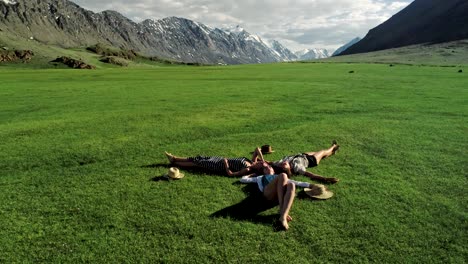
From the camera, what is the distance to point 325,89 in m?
35.3

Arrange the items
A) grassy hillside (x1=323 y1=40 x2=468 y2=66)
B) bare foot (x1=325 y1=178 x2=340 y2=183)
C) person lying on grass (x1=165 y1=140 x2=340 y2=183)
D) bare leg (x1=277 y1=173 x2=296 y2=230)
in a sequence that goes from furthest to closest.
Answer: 1. grassy hillside (x1=323 y1=40 x2=468 y2=66)
2. person lying on grass (x1=165 y1=140 x2=340 y2=183)
3. bare foot (x1=325 y1=178 x2=340 y2=183)
4. bare leg (x1=277 y1=173 x2=296 y2=230)

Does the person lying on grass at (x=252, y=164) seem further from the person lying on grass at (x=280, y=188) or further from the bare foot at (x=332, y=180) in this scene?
the person lying on grass at (x=280, y=188)

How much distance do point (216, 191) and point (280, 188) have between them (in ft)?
6.79

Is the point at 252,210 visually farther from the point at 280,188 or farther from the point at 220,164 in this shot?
the point at 220,164

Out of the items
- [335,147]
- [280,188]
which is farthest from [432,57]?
[280,188]

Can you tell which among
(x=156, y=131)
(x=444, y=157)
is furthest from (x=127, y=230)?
(x=444, y=157)

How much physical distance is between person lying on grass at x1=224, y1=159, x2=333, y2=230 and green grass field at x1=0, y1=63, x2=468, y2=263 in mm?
316

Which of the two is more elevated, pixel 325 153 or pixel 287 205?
pixel 325 153

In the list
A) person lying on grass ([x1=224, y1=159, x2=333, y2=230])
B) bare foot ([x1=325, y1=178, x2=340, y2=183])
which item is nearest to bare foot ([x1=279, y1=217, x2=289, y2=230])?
person lying on grass ([x1=224, y1=159, x2=333, y2=230])

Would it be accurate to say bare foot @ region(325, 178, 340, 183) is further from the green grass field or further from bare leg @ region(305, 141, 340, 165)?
bare leg @ region(305, 141, 340, 165)

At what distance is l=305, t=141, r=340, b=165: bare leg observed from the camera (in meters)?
13.6

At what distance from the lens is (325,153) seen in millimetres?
14141

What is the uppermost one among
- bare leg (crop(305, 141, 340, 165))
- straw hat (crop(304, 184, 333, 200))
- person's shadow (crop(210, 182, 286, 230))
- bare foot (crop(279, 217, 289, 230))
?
bare leg (crop(305, 141, 340, 165))

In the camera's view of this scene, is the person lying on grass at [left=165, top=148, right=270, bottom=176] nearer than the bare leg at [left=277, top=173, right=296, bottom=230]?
No
